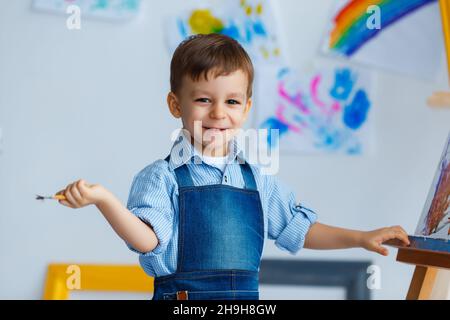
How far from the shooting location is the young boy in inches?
47.1

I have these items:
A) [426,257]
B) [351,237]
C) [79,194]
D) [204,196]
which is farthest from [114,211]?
[426,257]

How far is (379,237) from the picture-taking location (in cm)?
129

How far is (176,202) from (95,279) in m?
0.85

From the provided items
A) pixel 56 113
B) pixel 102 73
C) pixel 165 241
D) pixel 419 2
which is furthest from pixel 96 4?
pixel 165 241

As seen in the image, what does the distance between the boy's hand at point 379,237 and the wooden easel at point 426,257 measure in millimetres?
29

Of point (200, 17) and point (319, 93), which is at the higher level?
point (200, 17)

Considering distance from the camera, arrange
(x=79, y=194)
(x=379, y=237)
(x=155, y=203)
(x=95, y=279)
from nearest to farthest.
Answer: (x=79, y=194)
(x=155, y=203)
(x=379, y=237)
(x=95, y=279)

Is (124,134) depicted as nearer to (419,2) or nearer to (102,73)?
(102,73)

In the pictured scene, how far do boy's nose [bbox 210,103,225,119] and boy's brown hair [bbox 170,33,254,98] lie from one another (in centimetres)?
5

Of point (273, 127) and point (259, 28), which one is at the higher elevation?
point (259, 28)

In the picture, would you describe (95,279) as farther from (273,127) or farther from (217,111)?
(217,111)

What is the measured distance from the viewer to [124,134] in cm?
204

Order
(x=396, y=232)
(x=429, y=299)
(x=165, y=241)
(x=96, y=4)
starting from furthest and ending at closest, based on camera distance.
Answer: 1. (x=96, y=4)
2. (x=429, y=299)
3. (x=396, y=232)
4. (x=165, y=241)

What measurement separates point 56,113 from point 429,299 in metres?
1.08
